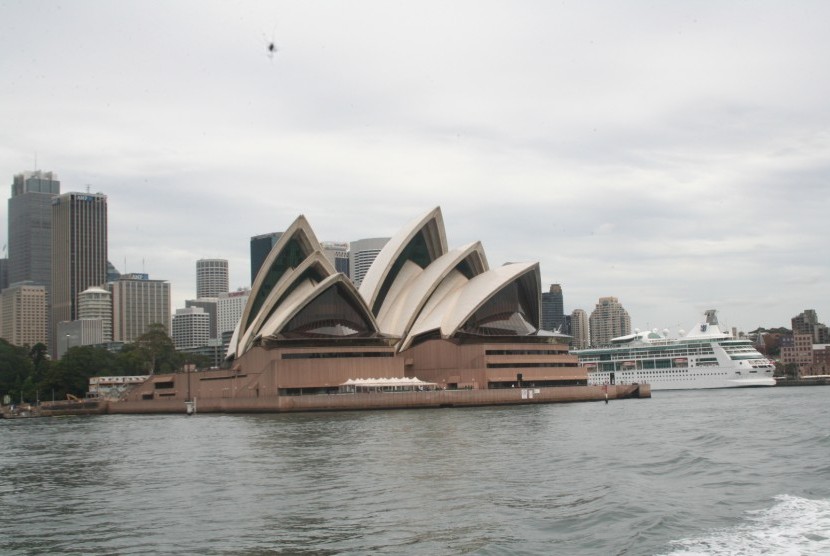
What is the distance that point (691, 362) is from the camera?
358ft

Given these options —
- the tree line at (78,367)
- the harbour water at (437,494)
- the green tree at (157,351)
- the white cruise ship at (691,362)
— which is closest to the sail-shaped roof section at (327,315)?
the harbour water at (437,494)

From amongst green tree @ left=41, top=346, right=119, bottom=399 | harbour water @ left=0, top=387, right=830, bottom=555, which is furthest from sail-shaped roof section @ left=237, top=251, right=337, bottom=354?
harbour water @ left=0, top=387, right=830, bottom=555

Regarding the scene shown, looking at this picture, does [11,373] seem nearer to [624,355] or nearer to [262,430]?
[624,355]

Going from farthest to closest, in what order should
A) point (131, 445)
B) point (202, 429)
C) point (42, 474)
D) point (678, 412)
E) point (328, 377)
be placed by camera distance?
point (328, 377) < point (678, 412) < point (202, 429) < point (131, 445) < point (42, 474)

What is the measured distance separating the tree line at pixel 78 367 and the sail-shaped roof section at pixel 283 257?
105 feet

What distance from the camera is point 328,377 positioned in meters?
70.8

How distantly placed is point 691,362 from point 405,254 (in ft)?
145

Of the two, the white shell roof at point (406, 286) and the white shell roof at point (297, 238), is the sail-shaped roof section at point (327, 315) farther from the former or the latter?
the white shell roof at point (297, 238)

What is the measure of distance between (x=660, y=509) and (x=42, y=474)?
18320 mm

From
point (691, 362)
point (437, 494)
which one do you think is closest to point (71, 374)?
point (691, 362)

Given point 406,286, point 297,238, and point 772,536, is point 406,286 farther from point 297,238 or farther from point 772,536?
point 772,536

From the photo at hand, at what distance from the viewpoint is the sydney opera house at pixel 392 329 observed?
71438 mm

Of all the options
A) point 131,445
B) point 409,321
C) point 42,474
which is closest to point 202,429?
point 131,445

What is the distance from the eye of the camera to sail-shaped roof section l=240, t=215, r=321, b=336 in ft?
249
